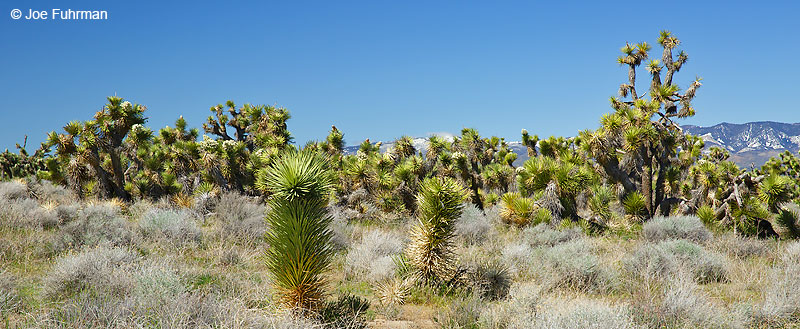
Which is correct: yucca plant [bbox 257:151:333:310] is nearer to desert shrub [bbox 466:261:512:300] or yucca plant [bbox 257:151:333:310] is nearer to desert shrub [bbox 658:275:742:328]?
desert shrub [bbox 466:261:512:300]

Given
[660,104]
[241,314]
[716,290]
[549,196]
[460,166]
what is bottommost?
[716,290]

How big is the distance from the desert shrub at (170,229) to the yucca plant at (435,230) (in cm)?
526

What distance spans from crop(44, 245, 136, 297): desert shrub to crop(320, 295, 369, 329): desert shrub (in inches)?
95.1

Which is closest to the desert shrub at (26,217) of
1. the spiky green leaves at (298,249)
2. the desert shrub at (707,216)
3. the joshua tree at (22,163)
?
the spiky green leaves at (298,249)

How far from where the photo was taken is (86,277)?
5.98 m

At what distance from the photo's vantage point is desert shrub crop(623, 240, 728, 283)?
7.51m

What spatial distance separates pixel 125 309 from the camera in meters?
→ 4.39

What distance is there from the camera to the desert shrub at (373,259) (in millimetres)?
7664

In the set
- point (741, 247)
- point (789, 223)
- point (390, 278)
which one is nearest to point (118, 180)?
point (390, 278)

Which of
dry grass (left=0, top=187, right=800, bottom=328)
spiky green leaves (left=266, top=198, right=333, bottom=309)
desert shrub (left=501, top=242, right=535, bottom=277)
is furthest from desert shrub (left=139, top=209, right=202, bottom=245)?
desert shrub (left=501, top=242, right=535, bottom=277)

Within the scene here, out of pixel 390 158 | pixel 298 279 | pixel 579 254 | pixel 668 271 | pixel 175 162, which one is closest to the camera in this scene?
pixel 298 279

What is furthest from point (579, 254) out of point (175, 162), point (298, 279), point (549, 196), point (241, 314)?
point (175, 162)

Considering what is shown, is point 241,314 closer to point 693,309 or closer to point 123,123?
point 693,309

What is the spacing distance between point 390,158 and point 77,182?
10582mm
